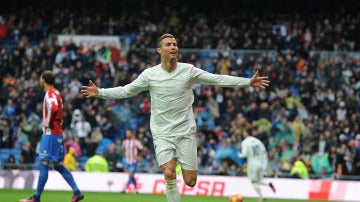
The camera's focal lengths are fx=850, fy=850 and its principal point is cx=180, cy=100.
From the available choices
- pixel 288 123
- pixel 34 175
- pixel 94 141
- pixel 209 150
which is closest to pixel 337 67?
pixel 288 123

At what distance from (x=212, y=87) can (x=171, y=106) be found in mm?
17509

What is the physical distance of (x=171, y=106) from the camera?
10.9 m

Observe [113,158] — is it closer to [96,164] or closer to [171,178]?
[96,164]

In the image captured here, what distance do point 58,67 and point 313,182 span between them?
9683mm

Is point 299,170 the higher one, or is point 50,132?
point 50,132

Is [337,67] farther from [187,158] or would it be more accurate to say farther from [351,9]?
[187,158]

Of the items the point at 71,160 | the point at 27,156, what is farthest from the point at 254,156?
the point at 27,156

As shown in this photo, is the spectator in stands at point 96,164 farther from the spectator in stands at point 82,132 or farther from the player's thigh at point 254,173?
the player's thigh at point 254,173

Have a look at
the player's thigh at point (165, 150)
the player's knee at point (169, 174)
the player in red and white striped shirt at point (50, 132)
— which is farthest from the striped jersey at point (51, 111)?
the player's knee at point (169, 174)

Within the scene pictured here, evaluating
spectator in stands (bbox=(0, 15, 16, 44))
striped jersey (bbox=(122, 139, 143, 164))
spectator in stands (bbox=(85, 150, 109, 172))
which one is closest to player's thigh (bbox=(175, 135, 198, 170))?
striped jersey (bbox=(122, 139, 143, 164))

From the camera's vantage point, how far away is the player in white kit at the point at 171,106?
427 inches

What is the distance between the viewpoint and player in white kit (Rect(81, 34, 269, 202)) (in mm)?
10844

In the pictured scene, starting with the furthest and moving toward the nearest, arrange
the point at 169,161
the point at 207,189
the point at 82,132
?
the point at 82,132 → the point at 207,189 → the point at 169,161

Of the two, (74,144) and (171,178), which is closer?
(171,178)
